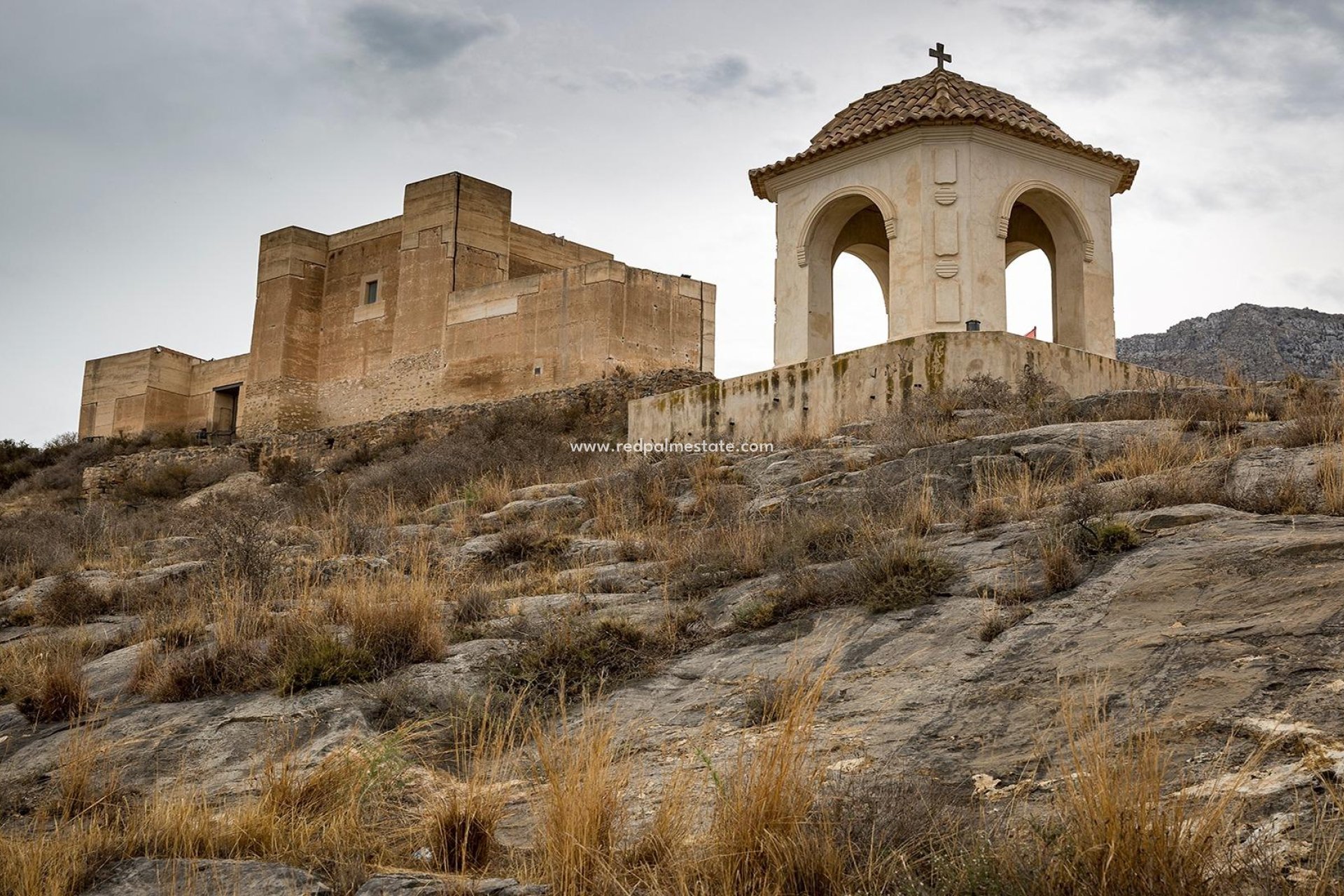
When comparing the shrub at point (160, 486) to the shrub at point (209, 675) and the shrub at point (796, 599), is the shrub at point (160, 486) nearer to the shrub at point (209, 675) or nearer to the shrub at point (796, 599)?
the shrub at point (209, 675)

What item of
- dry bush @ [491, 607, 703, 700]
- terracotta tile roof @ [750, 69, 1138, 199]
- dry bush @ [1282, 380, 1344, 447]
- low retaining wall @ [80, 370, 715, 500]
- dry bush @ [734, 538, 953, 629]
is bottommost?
dry bush @ [491, 607, 703, 700]

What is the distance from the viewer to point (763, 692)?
479 centimetres

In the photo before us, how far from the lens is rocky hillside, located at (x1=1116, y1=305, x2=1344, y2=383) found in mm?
19906

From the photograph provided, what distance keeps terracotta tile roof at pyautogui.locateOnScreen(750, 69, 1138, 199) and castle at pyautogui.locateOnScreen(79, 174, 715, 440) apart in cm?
1075

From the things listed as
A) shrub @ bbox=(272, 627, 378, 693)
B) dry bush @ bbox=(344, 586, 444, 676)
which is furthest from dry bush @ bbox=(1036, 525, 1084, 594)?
shrub @ bbox=(272, 627, 378, 693)

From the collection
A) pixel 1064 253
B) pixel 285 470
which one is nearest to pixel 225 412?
pixel 285 470

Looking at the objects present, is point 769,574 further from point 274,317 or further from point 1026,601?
point 274,317

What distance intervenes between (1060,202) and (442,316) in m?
17.6

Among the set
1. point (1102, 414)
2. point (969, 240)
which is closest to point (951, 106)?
point (969, 240)

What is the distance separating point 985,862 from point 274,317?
31.5 m

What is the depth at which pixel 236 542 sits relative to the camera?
8891 millimetres

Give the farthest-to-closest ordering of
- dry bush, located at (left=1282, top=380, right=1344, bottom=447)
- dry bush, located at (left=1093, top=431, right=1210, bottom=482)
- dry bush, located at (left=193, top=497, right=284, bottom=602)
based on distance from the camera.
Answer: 1. dry bush, located at (left=193, top=497, right=284, bottom=602)
2. dry bush, located at (left=1282, top=380, right=1344, bottom=447)
3. dry bush, located at (left=1093, top=431, right=1210, bottom=482)

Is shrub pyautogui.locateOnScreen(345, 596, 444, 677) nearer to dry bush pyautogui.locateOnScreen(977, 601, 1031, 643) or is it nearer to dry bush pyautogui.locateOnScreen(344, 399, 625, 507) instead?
dry bush pyautogui.locateOnScreen(977, 601, 1031, 643)

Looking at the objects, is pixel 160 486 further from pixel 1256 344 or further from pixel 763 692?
pixel 763 692
